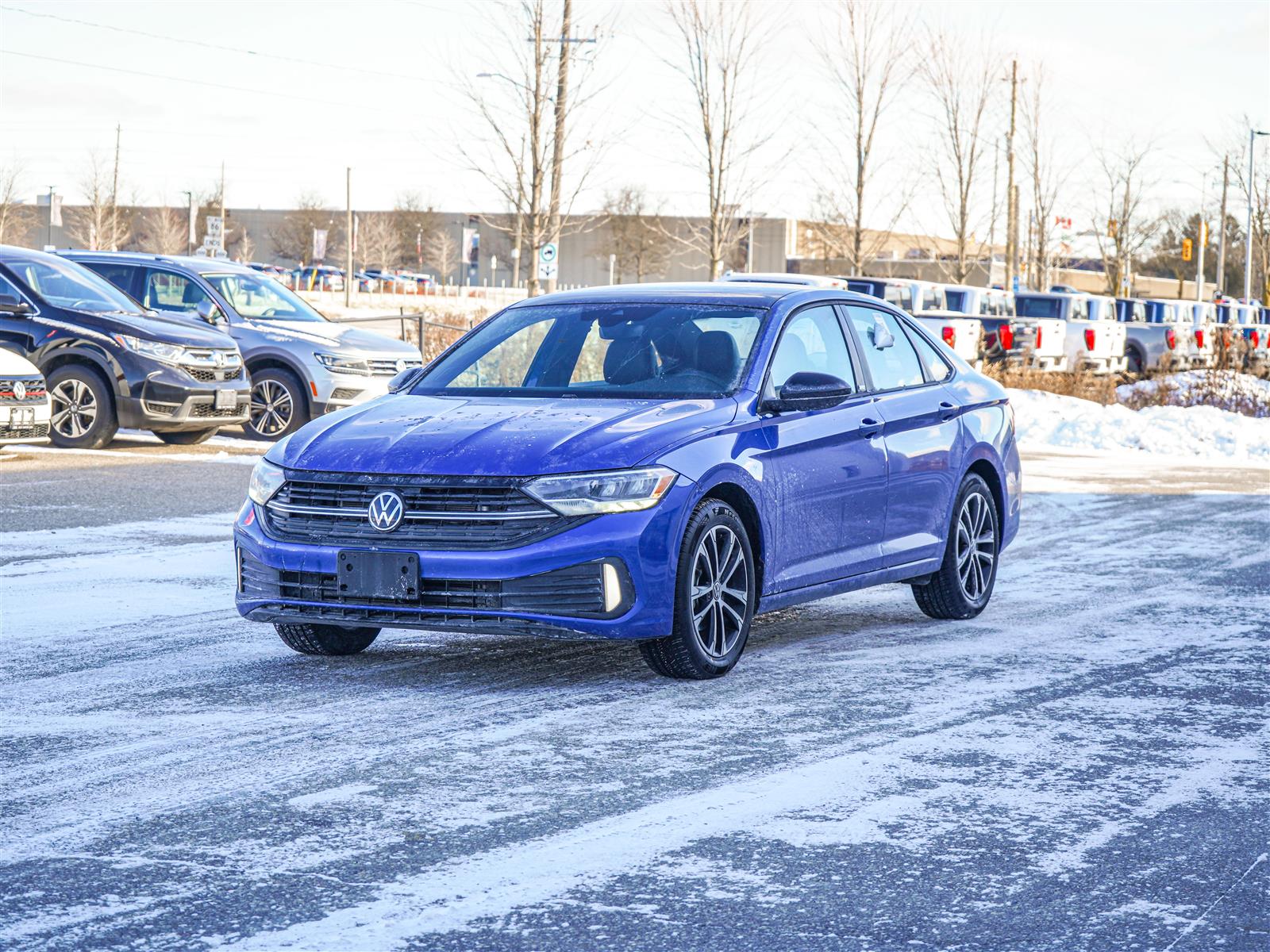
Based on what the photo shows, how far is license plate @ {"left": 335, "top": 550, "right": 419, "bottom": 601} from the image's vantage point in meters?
6.76

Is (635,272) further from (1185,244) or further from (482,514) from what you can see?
(482,514)

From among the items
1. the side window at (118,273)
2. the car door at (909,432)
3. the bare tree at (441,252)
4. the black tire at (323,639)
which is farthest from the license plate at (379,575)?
the bare tree at (441,252)

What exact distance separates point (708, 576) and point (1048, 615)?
2.78 m

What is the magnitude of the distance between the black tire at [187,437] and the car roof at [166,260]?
169cm

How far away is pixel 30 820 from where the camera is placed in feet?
16.4

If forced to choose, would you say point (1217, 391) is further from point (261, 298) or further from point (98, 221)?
point (98, 221)

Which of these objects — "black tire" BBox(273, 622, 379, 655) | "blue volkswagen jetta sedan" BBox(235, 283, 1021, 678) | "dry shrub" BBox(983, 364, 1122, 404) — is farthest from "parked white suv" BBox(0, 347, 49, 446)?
"dry shrub" BBox(983, 364, 1122, 404)

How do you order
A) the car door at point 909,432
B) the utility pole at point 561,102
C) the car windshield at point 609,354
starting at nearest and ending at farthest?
1. the car windshield at point 609,354
2. the car door at point 909,432
3. the utility pole at point 561,102

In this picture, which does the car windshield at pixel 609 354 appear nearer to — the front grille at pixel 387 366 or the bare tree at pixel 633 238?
the front grille at pixel 387 366

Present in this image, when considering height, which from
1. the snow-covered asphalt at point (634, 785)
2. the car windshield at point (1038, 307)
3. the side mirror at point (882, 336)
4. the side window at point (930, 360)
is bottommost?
the snow-covered asphalt at point (634, 785)

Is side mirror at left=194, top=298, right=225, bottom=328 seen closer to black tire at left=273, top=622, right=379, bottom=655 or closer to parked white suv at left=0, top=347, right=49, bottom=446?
parked white suv at left=0, top=347, right=49, bottom=446

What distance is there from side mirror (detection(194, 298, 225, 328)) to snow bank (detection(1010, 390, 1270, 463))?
928 cm

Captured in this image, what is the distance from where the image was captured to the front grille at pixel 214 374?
17375mm

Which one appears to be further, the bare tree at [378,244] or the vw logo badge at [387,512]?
the bare tree at [378,244]
